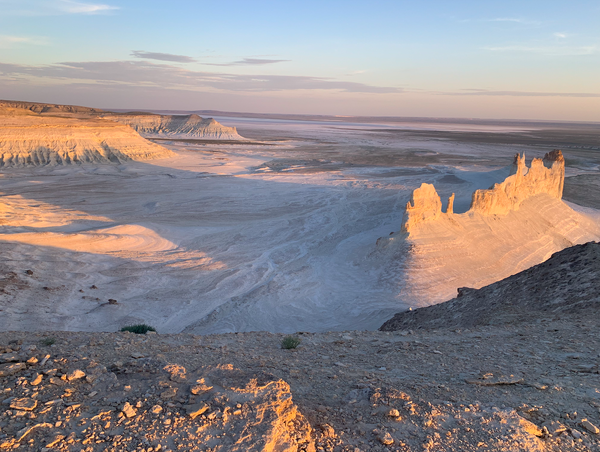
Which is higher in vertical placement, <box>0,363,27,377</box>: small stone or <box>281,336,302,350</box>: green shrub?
<box>0,363,27,377</box>: small stone

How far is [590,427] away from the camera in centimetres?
394

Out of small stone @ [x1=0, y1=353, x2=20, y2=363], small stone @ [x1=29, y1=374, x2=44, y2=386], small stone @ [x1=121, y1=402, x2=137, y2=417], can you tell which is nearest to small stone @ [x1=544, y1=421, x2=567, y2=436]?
small stone @ [x1=121, y1=402, x2=137, y2=417]

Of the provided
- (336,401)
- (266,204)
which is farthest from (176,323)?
(266,204)

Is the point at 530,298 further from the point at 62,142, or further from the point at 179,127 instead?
the point at 179,127

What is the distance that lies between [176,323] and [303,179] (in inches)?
1336

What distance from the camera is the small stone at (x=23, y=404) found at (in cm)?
361

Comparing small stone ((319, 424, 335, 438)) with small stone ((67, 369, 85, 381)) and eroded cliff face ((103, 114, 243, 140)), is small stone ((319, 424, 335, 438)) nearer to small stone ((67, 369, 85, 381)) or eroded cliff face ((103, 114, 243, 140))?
small stone ((67, 369, 85, 381))

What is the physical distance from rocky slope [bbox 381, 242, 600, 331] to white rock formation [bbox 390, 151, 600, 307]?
544 cm

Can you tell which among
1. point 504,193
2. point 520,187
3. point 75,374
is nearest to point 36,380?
point 75,374

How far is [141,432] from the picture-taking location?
3430 mm

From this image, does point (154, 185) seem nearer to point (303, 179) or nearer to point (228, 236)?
point (303, 179)

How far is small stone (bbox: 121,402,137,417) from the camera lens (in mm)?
3596

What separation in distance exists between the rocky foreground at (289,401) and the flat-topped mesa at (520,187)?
19429 millimetres

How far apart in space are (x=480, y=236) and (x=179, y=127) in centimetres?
9899
